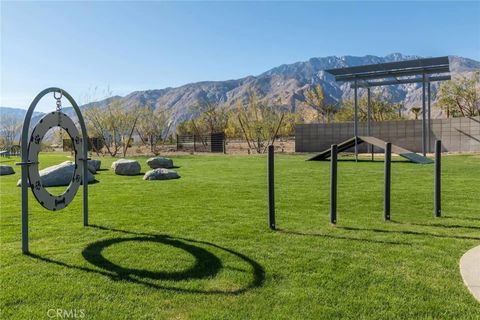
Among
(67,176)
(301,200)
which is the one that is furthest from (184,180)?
(301,200)

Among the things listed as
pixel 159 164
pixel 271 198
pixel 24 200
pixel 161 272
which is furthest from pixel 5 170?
pixel 161 272

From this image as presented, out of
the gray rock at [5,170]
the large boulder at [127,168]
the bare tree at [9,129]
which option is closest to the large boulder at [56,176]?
the large boulder at [127,168]

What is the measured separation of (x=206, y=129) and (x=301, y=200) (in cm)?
4642

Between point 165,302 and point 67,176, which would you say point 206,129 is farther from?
point 165,302

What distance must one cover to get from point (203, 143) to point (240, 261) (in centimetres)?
3323

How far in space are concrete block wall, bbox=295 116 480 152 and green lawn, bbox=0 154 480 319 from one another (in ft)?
67.5

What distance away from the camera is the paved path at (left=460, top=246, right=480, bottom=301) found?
3365 millimetres

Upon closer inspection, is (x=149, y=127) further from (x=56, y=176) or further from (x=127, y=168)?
(x=56, y=176)

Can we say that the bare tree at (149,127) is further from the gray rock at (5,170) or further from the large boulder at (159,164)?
the gray rock at (5,170)

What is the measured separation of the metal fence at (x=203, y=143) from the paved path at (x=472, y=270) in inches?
1111

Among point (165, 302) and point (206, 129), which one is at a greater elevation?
point (206, 129)

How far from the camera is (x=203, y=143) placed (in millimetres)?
37062

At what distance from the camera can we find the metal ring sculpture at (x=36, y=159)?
4664mm

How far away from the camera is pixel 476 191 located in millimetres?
8492
